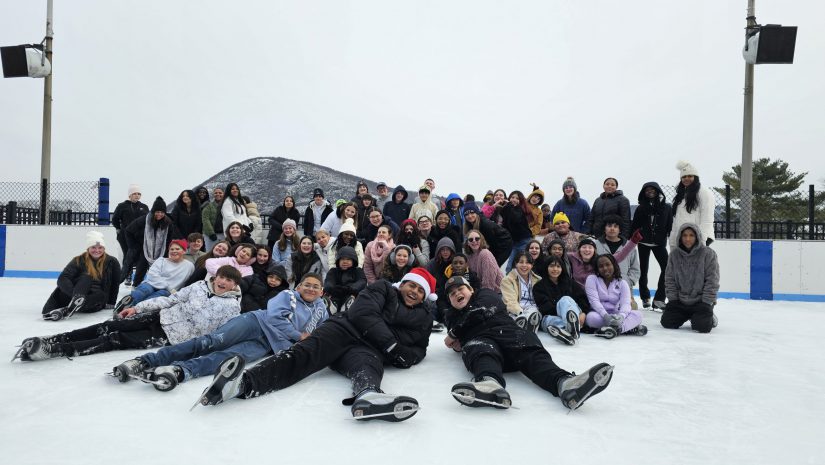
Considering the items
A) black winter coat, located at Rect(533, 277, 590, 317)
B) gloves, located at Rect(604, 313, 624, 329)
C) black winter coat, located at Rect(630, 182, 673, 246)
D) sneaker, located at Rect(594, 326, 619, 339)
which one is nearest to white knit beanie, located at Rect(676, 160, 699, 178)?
black winter coat, located at Rect(630, 182, 673, 246)

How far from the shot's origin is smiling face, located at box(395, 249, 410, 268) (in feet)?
17.7

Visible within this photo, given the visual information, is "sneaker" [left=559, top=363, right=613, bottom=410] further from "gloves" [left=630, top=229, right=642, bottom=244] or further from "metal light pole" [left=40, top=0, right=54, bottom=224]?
"metal light pole" [left=40, top=0, right=54, bottom=224]

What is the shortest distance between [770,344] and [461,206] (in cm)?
396

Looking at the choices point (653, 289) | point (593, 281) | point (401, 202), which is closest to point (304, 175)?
point (401, 202)

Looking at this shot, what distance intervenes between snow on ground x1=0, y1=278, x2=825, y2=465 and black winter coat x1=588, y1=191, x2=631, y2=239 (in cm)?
284

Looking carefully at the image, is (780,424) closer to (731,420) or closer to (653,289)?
(731,420)

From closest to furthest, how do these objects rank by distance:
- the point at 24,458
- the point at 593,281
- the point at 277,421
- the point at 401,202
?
the point at 24,458, the point at 277,421, the point at 593,281, the point at 401,202

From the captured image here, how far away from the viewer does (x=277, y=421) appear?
8.28 feet

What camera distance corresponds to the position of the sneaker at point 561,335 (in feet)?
14.4

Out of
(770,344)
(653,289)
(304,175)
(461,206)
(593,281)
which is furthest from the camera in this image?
(304,175)

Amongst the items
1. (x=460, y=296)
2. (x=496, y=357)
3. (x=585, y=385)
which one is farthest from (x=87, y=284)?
(x=585, y=385)

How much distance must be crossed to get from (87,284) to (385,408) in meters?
4.71

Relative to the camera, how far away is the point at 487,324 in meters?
3.52

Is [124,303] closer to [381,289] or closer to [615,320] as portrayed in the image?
[381,289]
